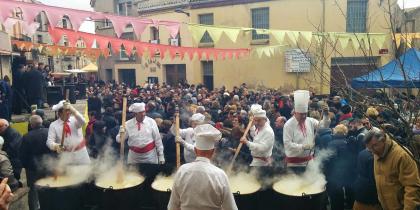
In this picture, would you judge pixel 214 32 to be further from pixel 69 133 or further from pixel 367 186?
pixel 367 186

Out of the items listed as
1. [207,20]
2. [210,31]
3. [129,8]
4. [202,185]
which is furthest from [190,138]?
[129,8]

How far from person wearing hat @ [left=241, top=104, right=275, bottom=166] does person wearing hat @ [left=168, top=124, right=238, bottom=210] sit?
225 centimetres

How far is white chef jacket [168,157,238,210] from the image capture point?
10.8 ft

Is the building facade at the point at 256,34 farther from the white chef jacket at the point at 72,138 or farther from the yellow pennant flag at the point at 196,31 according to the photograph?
the white chef jacket at the point at 72,138

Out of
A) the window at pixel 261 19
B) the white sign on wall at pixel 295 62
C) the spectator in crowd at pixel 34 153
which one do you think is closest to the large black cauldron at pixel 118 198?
the spectator in crowd at pixel 34 153

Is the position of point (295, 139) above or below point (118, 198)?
above

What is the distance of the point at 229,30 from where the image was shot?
11.0 m

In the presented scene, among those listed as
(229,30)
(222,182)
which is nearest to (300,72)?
(229,30)

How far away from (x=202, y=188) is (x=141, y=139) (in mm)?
3291

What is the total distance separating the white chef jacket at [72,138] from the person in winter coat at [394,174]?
178 inches

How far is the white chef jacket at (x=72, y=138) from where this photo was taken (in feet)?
19.5

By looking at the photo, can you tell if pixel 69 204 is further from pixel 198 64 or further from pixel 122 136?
pixel 198 64

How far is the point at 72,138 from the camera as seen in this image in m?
6.05

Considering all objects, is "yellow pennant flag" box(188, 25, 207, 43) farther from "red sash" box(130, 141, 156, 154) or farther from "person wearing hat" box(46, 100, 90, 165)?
"person wearing hat" box(46, 100, 90, 165)
